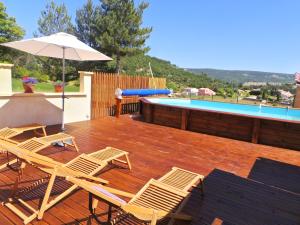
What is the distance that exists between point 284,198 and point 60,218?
117 inches

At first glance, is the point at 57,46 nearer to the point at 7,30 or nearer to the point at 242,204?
the point at 242,204

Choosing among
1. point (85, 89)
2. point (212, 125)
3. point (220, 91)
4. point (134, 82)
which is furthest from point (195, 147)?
point (220, 91)

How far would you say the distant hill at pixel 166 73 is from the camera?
2450 cm

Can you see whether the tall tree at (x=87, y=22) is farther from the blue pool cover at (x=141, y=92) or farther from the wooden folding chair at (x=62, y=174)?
the wooden folding chair at (x=62, y=174)

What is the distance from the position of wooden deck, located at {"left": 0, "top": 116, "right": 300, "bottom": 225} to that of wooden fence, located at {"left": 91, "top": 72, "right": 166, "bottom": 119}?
136 centimetres

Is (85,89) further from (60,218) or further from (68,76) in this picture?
(68,76)

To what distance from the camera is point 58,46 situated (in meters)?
5.80

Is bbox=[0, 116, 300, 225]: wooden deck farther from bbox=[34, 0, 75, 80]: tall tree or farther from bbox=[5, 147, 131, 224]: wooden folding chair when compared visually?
bbox=[34, 0, 75, 80]: tall tree

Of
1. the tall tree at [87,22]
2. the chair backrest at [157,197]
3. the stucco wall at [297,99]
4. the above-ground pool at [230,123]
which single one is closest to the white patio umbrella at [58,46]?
the above-ground pool at [230,123]

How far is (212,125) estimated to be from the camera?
712 cm

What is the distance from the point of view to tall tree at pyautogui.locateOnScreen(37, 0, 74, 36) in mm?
21453

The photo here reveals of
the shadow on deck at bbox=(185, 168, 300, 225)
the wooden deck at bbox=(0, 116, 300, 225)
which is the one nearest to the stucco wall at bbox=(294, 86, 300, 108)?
the wooden deck at bbox=(0, 116, 300, 225)

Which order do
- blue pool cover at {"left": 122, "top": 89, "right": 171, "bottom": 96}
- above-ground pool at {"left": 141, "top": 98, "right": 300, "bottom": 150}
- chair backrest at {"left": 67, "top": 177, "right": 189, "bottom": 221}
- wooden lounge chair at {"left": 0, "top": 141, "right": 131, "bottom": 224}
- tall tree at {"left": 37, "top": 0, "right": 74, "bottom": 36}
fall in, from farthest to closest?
1. tall tree at {"left": 37, "top": 0, "right": 74, "bottom": 36}
2. blue pool cover at {"left": 122, "top": 89, "right": 171, "bottom": 96}
3. above-ground pool at {"left": 141, "top": 98, "right": 300, "bottom": 150}
4. wooden lounge chair at {"left": 0, "top": 141, "right": 131, "bottom": 224}
5. chair backrest at {"left": 67, "top": 177, "right": 189, "bottom": 221}

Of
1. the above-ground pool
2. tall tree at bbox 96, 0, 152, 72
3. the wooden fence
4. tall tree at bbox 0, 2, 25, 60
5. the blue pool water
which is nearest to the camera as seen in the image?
the above-ground pool
